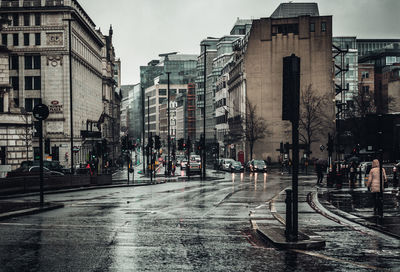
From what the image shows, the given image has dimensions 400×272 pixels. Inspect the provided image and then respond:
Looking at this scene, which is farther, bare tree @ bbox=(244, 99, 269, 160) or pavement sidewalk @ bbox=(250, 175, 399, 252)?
bare tree @ bbox=(244, 99, 269, 160)

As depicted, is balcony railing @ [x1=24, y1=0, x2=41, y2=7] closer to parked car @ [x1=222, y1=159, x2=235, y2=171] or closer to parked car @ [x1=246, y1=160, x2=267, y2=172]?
parked car @ [x1=222, y1=159, x2=235, y2=171]

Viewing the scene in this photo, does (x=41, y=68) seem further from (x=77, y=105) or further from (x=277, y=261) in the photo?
(x=277, y=261)

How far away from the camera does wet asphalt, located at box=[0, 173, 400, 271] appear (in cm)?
1038

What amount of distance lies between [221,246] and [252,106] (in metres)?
73.4

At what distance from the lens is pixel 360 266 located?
10.4m

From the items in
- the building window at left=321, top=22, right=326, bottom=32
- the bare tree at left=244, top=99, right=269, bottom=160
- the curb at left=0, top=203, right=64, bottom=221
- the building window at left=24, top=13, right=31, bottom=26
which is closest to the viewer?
the curb at left=0, top=203, right=64, bottom=221

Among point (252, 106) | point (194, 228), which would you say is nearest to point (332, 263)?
point (194, 228)

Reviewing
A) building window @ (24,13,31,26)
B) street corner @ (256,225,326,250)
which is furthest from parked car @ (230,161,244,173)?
street corner @ (256,225,326,250)

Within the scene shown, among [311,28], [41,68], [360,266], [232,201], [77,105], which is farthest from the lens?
[311,28]

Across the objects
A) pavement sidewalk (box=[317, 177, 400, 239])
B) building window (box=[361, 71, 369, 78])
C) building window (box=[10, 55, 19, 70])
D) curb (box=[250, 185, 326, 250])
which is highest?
building window (box=[361, 71, 369, 78])

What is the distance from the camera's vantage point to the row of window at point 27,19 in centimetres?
7094

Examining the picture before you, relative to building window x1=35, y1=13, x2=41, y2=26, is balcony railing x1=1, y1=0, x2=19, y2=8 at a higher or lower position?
higher

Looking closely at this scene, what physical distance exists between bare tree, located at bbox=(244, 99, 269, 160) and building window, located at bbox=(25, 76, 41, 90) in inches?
1156

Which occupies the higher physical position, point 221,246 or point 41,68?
point 41,68
